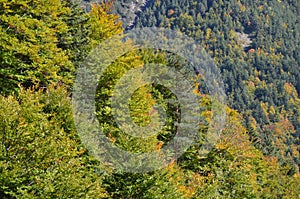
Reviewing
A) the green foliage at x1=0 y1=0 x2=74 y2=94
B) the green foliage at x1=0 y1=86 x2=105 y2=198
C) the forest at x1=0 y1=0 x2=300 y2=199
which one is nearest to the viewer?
the green foliage at x1=0 y1=86 x2=105 y2=198

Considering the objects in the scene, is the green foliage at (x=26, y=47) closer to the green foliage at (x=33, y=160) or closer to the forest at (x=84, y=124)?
the forest at (x=84, y=124)

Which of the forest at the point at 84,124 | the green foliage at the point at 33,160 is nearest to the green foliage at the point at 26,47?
the forest at the point at 84,124

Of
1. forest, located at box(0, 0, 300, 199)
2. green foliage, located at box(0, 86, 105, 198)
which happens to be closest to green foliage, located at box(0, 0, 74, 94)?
forest, located at box(0, 0, 300, 199)

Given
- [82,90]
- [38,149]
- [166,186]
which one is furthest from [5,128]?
[82,90]

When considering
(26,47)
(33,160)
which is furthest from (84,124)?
(33,160)

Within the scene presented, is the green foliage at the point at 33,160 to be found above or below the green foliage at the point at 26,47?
below

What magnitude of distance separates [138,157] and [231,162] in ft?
68.5

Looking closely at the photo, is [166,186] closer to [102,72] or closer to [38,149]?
[38,149]

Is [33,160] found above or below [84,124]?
below

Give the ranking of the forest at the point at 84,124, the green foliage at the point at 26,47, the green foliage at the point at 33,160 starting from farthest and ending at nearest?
the green foliage at the point at 26,47 < the forest at the point at 84,124 < the green foliage at the point at 33,160

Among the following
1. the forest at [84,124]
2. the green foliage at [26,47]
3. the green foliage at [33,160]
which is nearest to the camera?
the green foliage at [33,160]

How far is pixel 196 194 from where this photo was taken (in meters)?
33.5

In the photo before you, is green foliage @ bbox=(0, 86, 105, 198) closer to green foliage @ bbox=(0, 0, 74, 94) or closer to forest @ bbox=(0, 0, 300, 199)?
forest @ bbox=(0, 0, 300, 199)

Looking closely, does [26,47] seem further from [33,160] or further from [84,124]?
[33,160]
